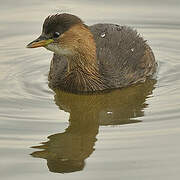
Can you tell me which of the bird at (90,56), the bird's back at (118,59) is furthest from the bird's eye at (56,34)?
the bird's back at (118,59)

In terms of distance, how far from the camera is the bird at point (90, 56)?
36.5 ft

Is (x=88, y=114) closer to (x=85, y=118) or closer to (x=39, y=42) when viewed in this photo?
(x=85, y=118)

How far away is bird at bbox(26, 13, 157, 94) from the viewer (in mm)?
11133

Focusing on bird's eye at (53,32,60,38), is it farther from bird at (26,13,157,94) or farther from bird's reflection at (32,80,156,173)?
bird's reflection at (32,80,156,173)

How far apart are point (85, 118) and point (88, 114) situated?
0.56 feet

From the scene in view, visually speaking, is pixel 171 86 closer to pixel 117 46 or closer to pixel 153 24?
pixel 117 46

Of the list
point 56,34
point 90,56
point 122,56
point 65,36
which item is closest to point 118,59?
point 122,56

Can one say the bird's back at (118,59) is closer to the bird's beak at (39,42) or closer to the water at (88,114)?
the water at (88,114)

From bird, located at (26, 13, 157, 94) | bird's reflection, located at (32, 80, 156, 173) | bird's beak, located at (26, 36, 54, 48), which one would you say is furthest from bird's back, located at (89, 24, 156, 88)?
bird's beak, located at (26, 36, 54, 48)

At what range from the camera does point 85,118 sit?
34.9ft

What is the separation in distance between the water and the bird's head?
73 cm

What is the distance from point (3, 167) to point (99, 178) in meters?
1.16

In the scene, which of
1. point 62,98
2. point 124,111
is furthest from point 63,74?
point 124,111

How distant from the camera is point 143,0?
14930 millimetres
